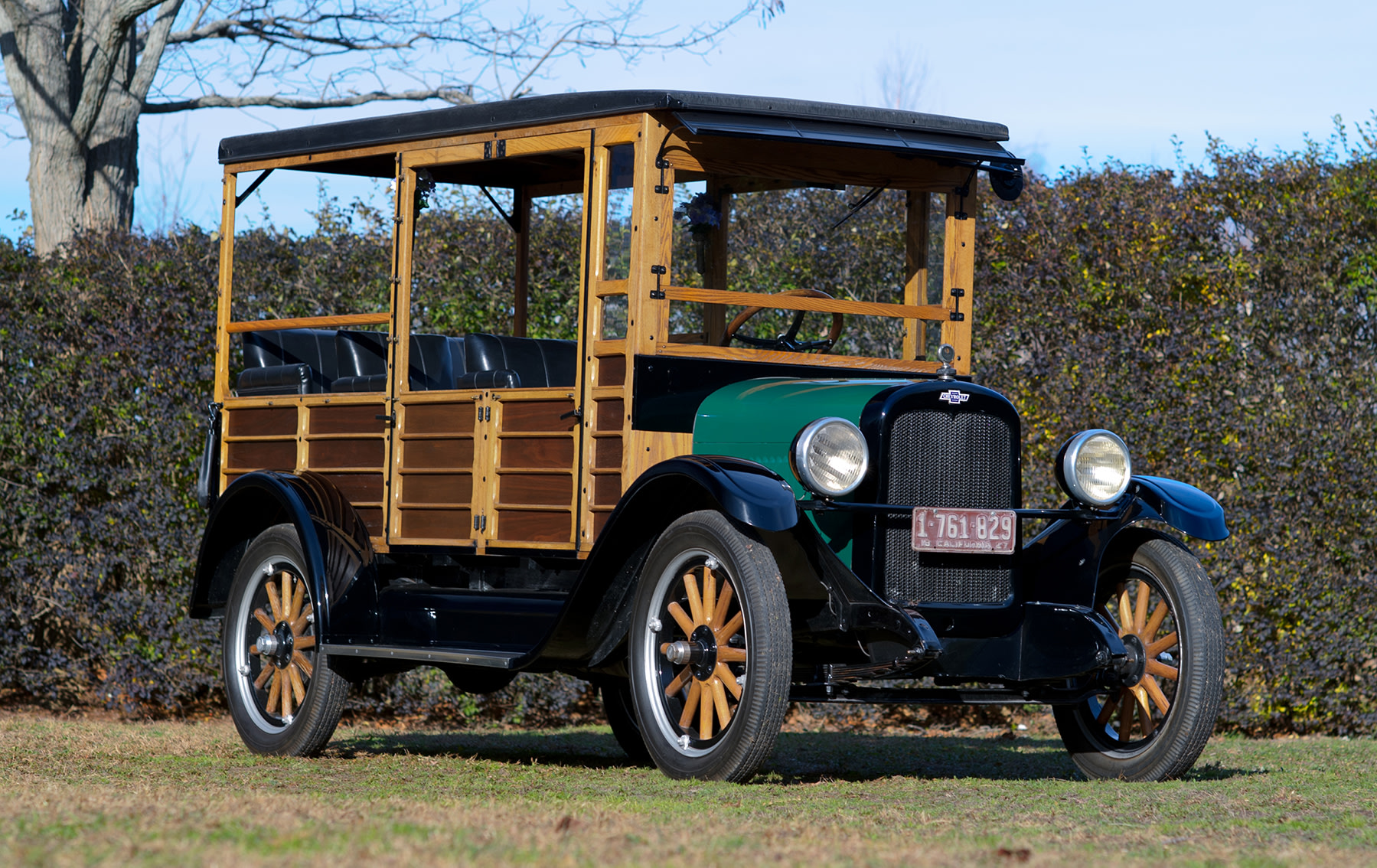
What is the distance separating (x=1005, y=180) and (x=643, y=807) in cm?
297

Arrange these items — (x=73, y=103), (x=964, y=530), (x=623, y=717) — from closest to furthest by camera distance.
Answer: (x=964, y=530) < (x=623, y=717) < (x=73, y=103)

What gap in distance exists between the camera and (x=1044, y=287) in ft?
29.8

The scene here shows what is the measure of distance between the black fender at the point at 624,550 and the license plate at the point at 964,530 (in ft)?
1.61

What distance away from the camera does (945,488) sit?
555cm

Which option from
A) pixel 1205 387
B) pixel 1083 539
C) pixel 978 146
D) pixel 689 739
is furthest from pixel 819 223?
pixel 689 739

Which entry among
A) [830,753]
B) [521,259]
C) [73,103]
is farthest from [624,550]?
[73,103]

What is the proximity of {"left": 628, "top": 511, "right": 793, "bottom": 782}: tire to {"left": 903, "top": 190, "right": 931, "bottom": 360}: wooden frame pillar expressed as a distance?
5.25 feet

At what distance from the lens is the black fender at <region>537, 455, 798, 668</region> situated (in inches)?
211

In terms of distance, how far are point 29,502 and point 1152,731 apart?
577cm

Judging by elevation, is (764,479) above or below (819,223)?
below

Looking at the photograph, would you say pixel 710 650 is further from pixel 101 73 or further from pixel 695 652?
pixel 101 73

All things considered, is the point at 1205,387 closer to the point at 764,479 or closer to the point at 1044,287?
the point at 1044,287

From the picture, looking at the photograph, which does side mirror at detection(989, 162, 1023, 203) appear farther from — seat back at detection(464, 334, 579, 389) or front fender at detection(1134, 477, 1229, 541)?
seat back at detection(464, 334, 579, 389)

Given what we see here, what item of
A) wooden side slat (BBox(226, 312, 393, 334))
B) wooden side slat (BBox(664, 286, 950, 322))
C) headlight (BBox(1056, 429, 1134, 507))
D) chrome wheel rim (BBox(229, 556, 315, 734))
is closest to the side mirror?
wooden side slat (BBox(664, 286, 950, 322))
